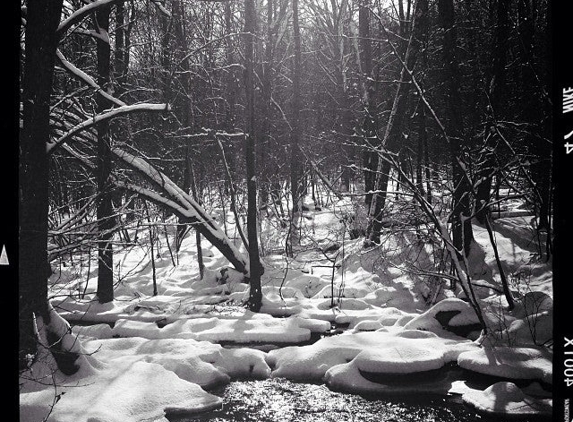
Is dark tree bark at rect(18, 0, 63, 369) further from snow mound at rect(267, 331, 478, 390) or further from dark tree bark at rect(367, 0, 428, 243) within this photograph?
dark tree bark at rect(367, 0, 428, 243)

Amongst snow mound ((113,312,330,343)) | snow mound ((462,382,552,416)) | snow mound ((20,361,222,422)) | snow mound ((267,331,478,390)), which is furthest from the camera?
snow mound ((113,312,330,343))

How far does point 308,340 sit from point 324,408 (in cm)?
297

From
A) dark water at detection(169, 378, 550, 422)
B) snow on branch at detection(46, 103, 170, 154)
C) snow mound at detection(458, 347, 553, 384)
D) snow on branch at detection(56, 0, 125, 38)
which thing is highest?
snow on branch at detection(56, 0, 125, 38)

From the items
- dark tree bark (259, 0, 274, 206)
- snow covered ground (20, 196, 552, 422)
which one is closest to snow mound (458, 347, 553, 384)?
snow covered ground (20, 196, 552, 422)

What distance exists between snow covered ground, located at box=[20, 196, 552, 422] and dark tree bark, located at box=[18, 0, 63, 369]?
0.32 m

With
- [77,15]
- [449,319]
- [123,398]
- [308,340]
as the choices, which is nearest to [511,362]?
[449,319]

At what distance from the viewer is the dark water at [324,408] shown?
19.1ft

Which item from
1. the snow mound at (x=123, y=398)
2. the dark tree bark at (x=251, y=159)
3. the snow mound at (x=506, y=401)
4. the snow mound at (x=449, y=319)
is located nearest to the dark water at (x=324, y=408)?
the snow mound at (x=506, y=401)

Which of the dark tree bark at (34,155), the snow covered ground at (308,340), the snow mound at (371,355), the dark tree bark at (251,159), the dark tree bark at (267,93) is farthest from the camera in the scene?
the dark tree bark at (267,93)

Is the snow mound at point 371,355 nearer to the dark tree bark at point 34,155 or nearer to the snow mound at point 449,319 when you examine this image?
the snow mound at point 449,319

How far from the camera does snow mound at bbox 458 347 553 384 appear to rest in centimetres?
652

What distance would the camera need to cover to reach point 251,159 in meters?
11.1

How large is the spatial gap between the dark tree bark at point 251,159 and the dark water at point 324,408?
4.56 metres

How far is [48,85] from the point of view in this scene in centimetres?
554
